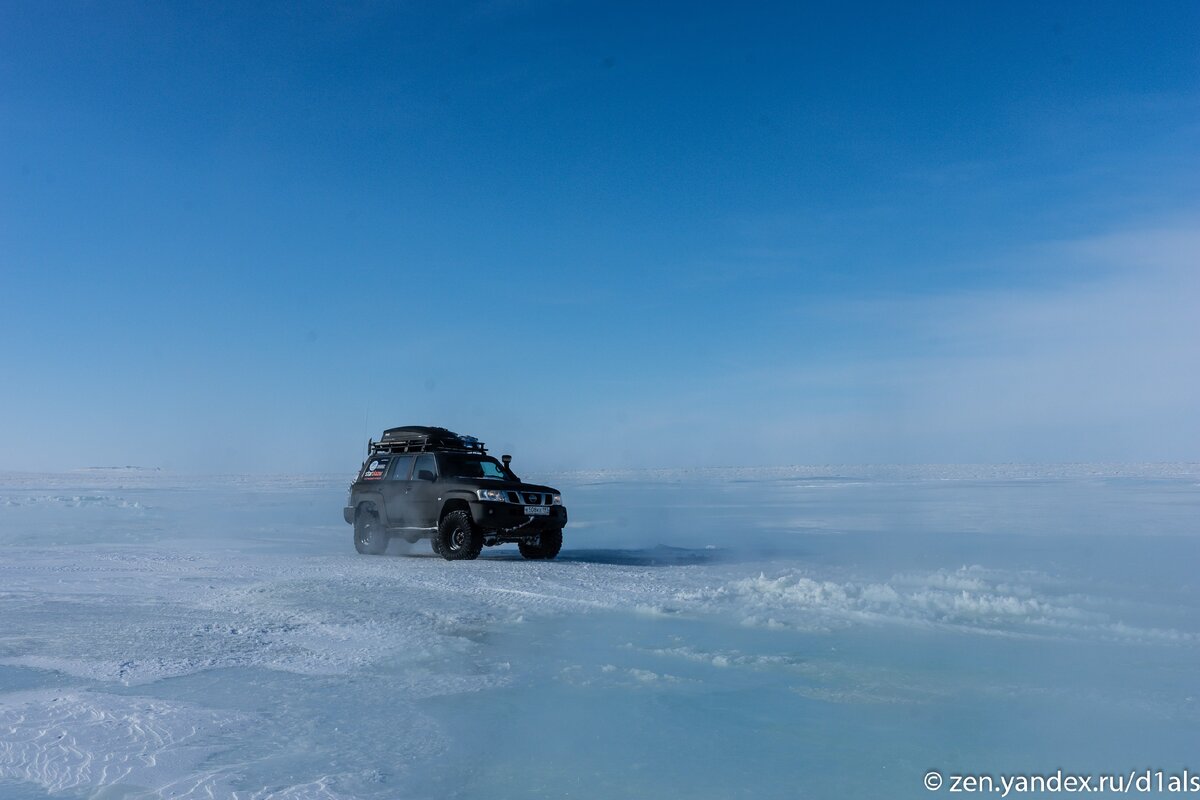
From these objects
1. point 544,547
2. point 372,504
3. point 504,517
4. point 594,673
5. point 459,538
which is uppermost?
point 372,504

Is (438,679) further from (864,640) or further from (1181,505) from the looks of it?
(1181,505)

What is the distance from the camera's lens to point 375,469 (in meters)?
17.8

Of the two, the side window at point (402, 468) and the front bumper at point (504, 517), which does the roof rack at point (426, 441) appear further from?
the front bumper at point (504, 517)

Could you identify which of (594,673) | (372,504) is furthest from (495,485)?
(594,673)

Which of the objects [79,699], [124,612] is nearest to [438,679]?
[79,699]

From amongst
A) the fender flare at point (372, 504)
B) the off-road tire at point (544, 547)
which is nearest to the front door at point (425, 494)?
the fender flare at point (372, 504)

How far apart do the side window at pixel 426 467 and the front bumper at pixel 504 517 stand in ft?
4.11

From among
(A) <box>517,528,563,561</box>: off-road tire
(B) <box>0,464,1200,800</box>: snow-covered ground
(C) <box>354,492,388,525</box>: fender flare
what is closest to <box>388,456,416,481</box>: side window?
(C) <box>354,492,388,525</box>: fender flare

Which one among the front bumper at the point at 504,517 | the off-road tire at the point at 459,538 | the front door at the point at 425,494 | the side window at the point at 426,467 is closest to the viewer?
the front bumper at the point at 504,517

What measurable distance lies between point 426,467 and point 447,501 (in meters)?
1.00

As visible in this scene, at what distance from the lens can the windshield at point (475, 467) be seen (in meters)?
16.2

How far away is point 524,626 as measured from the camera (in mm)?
9375

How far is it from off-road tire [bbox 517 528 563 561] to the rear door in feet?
7.31

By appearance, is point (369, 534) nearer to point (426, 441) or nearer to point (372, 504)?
point (372, 504)
